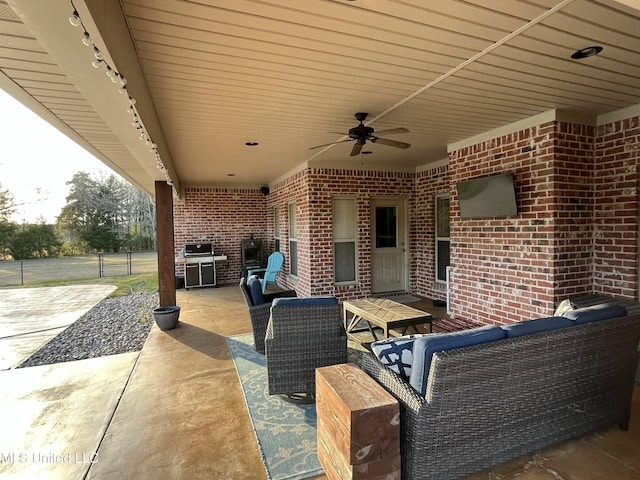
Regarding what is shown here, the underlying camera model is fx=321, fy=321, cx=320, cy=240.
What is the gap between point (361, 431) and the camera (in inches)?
56.7

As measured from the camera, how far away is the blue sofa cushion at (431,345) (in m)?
1.59

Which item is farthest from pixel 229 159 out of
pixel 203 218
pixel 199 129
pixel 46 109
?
pixel 203 218

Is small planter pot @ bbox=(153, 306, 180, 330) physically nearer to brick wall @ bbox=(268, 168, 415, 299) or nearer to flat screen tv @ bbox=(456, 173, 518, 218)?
brick wall @ bbox=(268, 168, 415, 299)

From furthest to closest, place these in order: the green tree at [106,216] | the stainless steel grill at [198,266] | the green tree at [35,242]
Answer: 1. the green tree at [106,216]
2. the green tree at [35,242]
3. the stainless steel grill at [198,266]

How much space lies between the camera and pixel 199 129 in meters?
3.57

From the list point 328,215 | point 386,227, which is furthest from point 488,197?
point 386,227

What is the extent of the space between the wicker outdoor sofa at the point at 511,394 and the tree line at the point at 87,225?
1812cm

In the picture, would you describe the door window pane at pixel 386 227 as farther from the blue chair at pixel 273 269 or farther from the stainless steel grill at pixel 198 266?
the stainless steel grill at pixel 198 266

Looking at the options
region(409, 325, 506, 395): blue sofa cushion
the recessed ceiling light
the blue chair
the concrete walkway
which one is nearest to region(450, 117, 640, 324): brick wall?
the recessed ceiling light

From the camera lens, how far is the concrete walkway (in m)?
4.07

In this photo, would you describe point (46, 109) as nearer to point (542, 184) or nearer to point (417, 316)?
point (417, 316)

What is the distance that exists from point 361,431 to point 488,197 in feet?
10.4

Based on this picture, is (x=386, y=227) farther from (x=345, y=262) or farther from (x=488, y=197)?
(x=488, y=197)

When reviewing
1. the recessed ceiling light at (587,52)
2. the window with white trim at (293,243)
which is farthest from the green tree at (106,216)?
the recessed ceiling light at (587,52)
